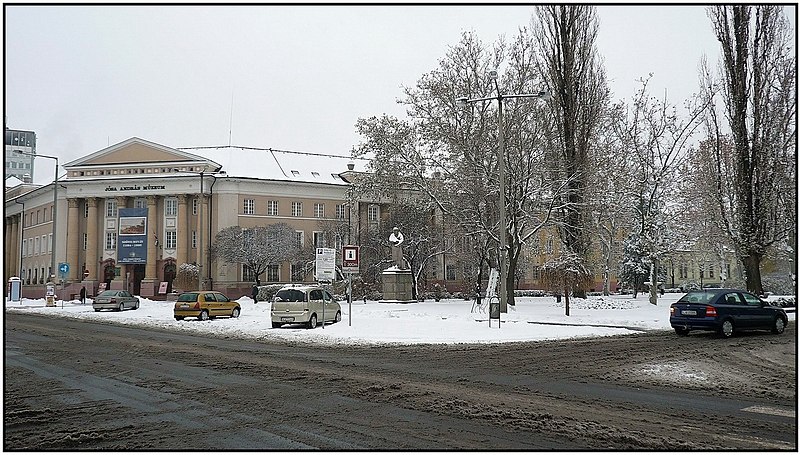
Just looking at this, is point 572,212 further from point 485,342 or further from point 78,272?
point 78,272

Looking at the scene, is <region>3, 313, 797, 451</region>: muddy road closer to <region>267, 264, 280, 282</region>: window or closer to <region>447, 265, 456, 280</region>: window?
<region>267, 264, 280, 282</region>: window

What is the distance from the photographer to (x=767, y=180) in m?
37.8

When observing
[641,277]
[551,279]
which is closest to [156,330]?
[551,279]

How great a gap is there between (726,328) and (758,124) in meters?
20.5

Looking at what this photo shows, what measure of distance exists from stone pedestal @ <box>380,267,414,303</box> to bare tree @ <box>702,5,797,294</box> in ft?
62.7

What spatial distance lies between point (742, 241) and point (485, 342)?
23.6m

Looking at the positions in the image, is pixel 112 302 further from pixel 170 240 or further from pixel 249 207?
pixel 249 207

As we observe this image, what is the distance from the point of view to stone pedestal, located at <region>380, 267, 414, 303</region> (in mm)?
45031

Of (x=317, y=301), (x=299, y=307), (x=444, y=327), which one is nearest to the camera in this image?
(x=444, y=327)

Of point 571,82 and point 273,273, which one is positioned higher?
point 571,82

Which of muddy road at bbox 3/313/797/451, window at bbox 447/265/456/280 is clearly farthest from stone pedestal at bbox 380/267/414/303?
window at bbox 447/265/456/280

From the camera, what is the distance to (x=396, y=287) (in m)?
45.1

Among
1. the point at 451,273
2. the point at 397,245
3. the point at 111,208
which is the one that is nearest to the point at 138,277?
the point at 111,208

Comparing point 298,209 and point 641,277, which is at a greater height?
point 298,209
